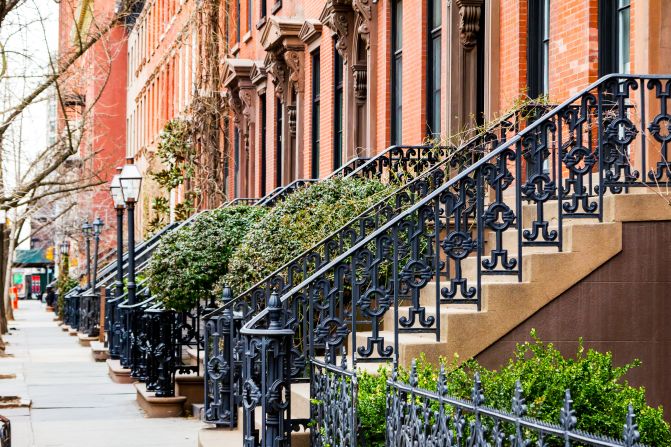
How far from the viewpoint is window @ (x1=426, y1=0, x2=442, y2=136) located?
15.6 metres

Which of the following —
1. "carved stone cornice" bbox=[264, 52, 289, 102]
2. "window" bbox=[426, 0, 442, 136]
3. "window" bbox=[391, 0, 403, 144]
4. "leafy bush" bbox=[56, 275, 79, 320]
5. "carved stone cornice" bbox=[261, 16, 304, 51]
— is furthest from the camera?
"leafy bush" bbox=[56, 275, 79, 320]

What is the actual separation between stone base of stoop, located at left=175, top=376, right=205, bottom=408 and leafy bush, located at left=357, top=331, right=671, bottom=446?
8.67 m

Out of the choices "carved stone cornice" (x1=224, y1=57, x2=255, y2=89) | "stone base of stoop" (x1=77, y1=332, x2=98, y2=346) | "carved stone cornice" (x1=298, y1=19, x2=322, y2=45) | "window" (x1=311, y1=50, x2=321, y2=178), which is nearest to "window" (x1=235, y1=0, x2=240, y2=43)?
"carved stone cornice" (x1=224, y1=57, x2=255, y2=89)

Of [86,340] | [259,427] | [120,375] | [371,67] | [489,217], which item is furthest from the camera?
[86,340]

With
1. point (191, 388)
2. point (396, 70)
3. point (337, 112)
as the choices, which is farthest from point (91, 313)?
point (396, 70)

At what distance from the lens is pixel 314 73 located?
902 inches

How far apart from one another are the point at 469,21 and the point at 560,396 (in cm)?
783

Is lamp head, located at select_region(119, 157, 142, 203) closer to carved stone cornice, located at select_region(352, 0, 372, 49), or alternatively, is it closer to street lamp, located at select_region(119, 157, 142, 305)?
street lamp, located at select_region(119, 157, 142, 305)

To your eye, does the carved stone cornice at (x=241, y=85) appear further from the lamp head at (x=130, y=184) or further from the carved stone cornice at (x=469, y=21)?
the carved stone cornice at (x=469, y=21)

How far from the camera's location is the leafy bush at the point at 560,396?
23.2 feet

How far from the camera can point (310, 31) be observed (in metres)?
22.1

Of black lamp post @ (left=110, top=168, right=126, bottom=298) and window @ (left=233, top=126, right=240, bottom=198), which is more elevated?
window @ (left=233, top=126, right=240, bottom=198)

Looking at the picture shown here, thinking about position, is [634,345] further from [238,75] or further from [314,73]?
[238,75]

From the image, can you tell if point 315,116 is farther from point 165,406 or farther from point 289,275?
point 289,275
